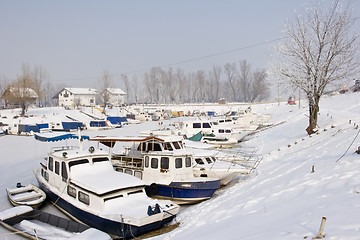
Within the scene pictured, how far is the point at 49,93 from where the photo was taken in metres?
112

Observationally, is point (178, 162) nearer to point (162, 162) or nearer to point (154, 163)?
point (162, 162)

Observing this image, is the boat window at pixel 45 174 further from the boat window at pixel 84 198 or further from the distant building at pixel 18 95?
the distant building at pixel 18 95

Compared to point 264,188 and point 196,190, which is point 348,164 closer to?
point 264,188

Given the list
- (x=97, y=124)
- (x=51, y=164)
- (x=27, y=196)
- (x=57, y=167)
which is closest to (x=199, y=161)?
(x=57, y=167)

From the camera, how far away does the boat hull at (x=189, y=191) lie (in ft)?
42.0

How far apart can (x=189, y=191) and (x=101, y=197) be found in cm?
467

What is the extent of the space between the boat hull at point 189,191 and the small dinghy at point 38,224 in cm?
458

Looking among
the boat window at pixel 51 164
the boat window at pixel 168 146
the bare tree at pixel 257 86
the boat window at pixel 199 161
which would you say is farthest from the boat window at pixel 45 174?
the bare tree at pixel 257 86

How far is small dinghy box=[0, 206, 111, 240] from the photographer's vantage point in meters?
9.55

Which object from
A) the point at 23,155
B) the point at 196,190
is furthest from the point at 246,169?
the point at 23,155

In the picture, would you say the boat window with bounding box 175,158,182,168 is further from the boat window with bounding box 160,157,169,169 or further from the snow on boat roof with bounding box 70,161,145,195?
the snow on boat roof with bounding box 70,161,145,195

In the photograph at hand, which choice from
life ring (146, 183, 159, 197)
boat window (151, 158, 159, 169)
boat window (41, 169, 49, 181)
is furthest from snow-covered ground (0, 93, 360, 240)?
boat window (151, 158, 159, 169)

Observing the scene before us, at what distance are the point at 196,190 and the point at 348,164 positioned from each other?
6675 millimetres

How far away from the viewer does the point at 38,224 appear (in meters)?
10.6
